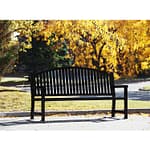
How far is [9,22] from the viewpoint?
10.4 m

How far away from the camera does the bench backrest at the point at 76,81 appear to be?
9500 millimetres

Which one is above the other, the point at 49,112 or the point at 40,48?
the point at 40,48

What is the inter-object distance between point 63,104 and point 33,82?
1.56 m

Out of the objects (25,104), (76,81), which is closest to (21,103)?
(25,104)

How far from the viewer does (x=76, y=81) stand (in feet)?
31.8

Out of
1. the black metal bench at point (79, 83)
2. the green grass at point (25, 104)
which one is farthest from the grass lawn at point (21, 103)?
the black metal bench at point (79, 83)

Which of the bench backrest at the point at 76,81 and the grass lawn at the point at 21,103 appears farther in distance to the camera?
the grass lawn at the point at 21,103

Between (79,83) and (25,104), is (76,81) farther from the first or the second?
(25,104)

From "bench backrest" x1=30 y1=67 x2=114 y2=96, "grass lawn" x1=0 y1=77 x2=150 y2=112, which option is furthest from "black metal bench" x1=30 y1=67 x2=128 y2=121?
"grass lawn" x1=0 y1=77 x2=150 y2=112

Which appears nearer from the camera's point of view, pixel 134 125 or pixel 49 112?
pixel 134 125

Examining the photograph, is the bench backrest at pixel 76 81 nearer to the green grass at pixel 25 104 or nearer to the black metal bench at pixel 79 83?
the black metal bench at pixel 79 83
